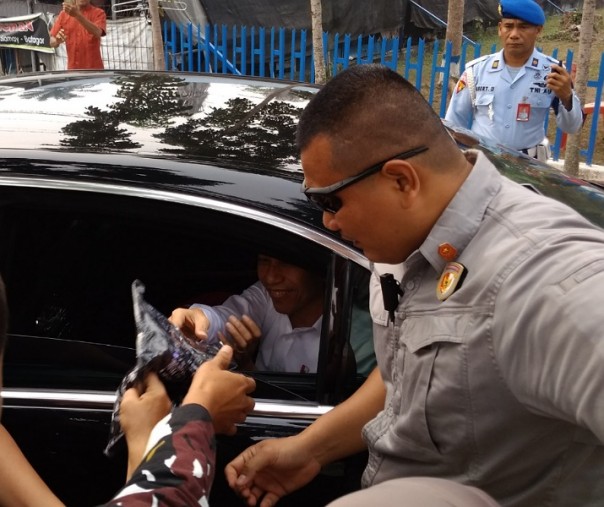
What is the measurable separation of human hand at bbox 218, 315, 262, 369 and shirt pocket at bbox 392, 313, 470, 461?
3.14ft

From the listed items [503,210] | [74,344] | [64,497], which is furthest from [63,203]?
[503,210]

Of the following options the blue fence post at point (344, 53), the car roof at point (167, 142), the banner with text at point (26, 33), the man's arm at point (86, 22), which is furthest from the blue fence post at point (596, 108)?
the banner with text at point (26, 33)

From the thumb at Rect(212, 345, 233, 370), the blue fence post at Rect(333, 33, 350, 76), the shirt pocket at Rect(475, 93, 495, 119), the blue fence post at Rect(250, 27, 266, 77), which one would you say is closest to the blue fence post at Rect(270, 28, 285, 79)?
the blue fence post at Rect(250, 27, 266, 77)

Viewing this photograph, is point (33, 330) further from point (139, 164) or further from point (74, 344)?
point (139, 164)

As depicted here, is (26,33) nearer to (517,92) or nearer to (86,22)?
(86,22)

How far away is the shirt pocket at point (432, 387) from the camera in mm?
1248

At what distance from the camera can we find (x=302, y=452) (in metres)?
1.86

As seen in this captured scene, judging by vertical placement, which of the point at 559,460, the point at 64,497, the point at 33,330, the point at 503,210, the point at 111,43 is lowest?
the point at 111,43

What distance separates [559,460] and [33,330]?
1.69 m

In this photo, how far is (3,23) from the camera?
1289cm

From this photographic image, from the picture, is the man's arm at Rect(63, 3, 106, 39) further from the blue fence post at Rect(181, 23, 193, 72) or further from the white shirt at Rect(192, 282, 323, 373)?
the white shirt at Rect(192, 282, 323, 373)

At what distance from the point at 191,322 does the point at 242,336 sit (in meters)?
0.21

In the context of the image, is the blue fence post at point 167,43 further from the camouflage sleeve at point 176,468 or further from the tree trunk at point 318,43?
the camouflage sleeve at point 176,468

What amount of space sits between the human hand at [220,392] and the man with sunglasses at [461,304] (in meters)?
0.31
